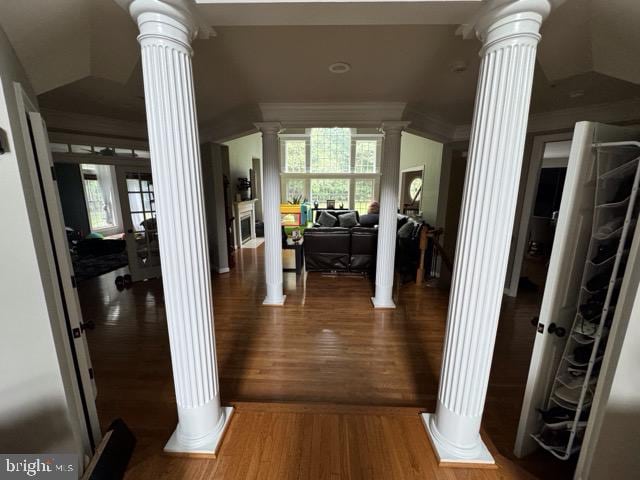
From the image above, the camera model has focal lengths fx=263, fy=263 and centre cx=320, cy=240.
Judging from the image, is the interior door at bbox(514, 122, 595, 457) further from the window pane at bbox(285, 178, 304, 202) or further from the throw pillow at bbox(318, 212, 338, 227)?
the window pane at bbox(285, 178, 304, 202)

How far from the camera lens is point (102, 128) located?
143 inches

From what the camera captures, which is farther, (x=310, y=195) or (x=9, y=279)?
(x=310, y=195)

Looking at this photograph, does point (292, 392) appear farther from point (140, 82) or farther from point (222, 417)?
point (140, 82)

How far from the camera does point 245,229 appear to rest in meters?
7.22

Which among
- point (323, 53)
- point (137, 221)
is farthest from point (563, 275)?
point (137, 221)

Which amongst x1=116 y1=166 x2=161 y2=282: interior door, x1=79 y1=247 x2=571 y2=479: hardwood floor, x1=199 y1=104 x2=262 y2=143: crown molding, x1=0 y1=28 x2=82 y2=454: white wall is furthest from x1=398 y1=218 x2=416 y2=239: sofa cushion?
x1=0 y1=28 x2=82 y2=454: white wall

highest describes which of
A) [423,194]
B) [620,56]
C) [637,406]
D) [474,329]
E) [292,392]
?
[620,56]

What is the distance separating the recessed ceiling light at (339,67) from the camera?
2061 millimetres

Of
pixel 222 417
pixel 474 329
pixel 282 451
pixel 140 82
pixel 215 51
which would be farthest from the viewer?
pixel 140 82

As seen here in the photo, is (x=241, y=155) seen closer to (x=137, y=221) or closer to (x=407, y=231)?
(x=137, y=221)

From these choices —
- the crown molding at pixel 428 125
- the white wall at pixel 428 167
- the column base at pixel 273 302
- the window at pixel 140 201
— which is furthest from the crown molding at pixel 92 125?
the white wall at pixel 428 167

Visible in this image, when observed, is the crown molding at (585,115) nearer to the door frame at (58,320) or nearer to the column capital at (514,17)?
the column capital at (514,17)

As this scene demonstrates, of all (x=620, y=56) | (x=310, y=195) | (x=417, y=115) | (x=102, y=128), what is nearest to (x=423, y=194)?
(x=417, y=115)

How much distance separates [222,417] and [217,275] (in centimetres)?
341
